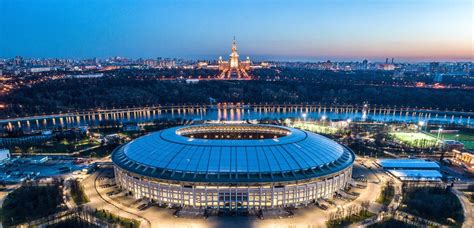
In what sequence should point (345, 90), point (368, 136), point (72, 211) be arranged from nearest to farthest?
point (72, 211) → point (368, 136) → point (345, 90)

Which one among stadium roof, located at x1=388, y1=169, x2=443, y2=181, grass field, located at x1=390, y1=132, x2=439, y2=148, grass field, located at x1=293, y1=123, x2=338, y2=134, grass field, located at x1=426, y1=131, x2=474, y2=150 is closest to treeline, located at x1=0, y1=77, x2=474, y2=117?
grass field, located at x1=426, y1=131, x2=474, y2=150

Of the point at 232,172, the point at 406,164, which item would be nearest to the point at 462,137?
the point at 406,164

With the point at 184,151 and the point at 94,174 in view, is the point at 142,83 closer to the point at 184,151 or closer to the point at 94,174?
the point at 94,174

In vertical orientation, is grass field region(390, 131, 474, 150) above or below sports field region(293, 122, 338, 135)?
below

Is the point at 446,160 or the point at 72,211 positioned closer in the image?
the point at 72,211

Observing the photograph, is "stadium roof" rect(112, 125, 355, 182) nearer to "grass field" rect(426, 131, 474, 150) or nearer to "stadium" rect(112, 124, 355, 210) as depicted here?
"stadium" rect(112, 124, 355, 210)

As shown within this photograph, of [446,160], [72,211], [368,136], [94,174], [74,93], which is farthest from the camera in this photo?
[74,93]

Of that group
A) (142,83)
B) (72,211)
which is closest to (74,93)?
(142,83)
